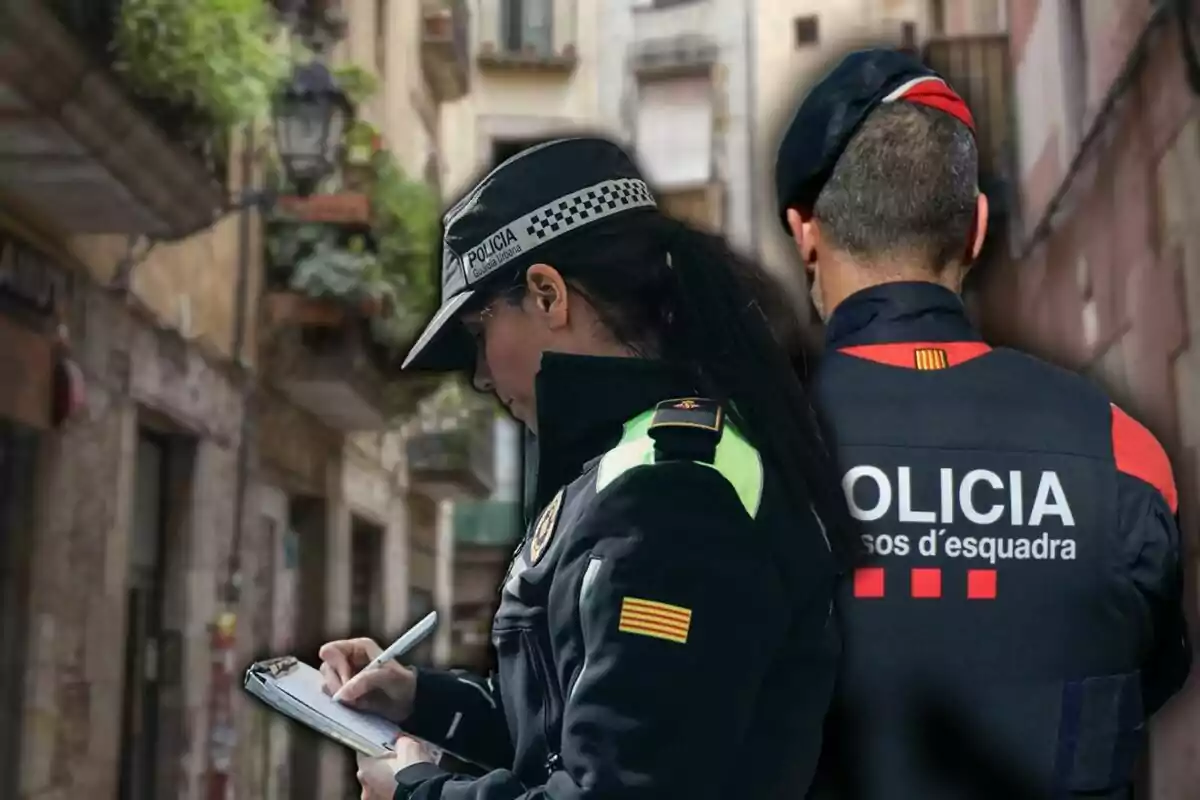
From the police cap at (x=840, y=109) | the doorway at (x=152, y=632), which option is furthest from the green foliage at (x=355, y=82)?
the police cap at (x=840, y=109)

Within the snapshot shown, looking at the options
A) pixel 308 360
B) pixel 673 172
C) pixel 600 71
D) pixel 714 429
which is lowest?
pixel 714 429

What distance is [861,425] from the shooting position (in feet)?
3.53

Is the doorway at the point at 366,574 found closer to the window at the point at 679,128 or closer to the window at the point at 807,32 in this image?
the window at the point at 679,128

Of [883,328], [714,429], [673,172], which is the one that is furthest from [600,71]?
[714,429]

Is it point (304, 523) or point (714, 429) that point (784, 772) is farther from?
point (304, 523)

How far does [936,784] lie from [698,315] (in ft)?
1.22

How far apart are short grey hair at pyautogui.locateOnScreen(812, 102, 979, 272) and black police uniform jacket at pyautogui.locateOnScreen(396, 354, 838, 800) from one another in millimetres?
272

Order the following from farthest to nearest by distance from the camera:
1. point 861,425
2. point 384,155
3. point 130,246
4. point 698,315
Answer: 1. point 384,155
2. point 130,246
3. point 861,425
4. point 698,315

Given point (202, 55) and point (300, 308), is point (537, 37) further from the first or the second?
point (202, 55)

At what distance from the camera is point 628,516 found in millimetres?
815

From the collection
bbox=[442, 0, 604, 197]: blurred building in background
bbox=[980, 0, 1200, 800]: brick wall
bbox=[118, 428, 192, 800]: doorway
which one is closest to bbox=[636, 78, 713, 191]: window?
bbox=[442, 0, 604, 197]: blurred building in background

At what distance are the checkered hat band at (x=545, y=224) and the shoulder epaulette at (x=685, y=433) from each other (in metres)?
0.16

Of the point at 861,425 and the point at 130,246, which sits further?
the point at 130,246

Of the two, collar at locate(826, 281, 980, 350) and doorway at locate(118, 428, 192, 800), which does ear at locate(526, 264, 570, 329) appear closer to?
collar at locate(826, 281, 980, 350)
